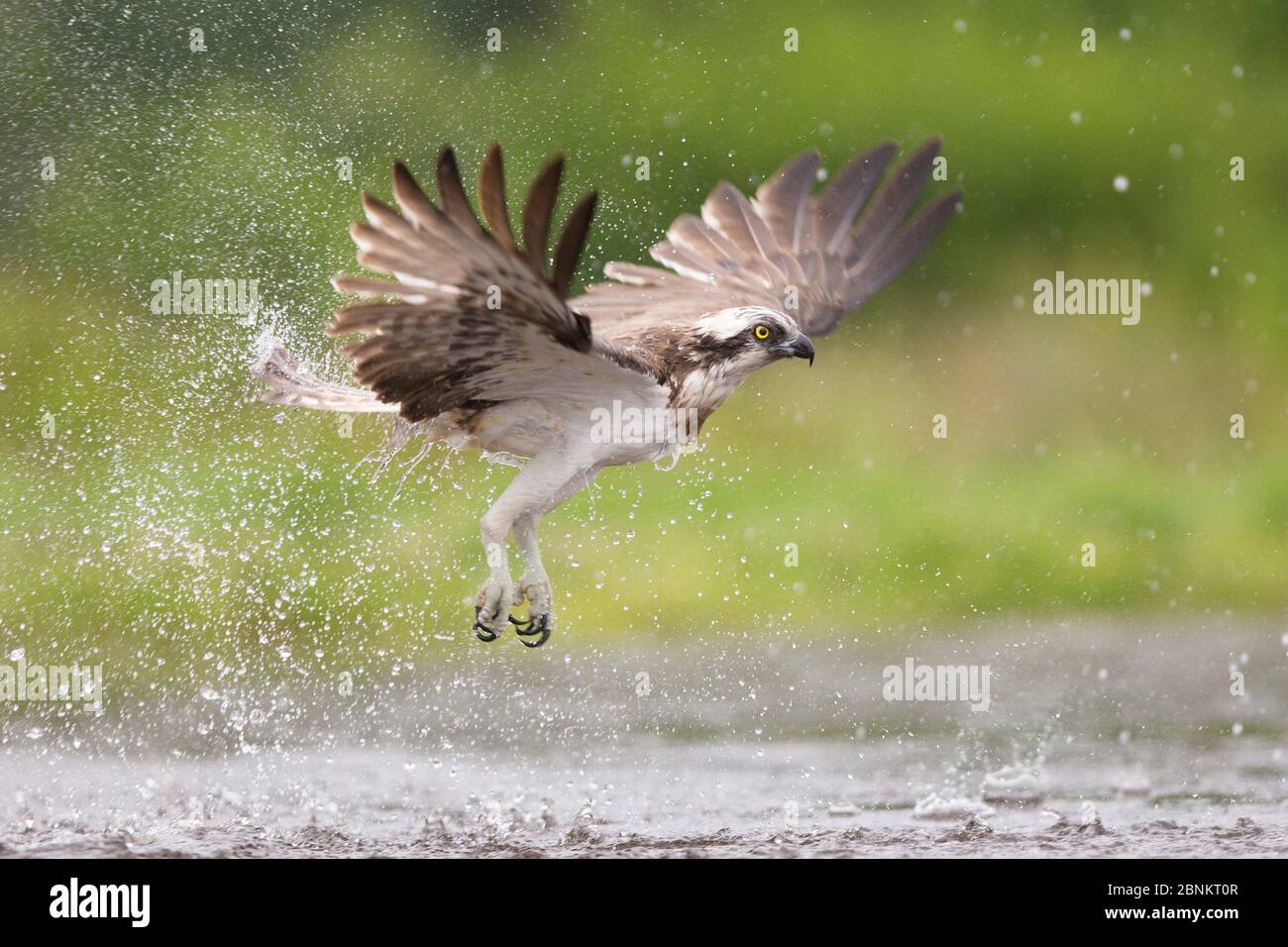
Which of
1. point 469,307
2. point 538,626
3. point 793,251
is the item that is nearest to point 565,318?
point 469,307

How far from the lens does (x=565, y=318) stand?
7.05 metres

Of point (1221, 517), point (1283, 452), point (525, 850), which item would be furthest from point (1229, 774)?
point (1283, 452)

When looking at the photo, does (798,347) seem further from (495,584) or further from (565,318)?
(495,584)

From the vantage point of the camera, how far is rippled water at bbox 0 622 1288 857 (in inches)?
A: 344

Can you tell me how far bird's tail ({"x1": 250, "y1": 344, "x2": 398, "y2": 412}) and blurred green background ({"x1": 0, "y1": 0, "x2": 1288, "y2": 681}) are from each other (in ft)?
9.54

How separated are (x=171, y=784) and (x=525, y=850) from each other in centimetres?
195

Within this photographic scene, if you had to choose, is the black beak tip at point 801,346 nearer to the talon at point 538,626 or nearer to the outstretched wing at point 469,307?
the outstretched wing at point 469,307

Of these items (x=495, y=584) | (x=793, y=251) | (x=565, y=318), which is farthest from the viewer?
(x=793, y=251)

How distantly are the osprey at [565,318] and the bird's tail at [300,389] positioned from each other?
0.04ft

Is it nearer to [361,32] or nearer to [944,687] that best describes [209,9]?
[361,32]

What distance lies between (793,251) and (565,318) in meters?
2.47

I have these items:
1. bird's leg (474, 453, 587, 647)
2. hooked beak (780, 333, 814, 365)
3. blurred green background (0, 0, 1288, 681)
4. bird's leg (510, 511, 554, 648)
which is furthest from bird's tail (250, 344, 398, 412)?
blurred green background (0, 0, 1288, 681)

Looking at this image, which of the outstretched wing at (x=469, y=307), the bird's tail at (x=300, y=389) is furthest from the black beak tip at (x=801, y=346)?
the bird's tail at (x=300, y=389)

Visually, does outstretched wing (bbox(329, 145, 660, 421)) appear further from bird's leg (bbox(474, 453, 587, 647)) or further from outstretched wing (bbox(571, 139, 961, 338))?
outstretched wing (bbox(571, 139, 961, 338))
